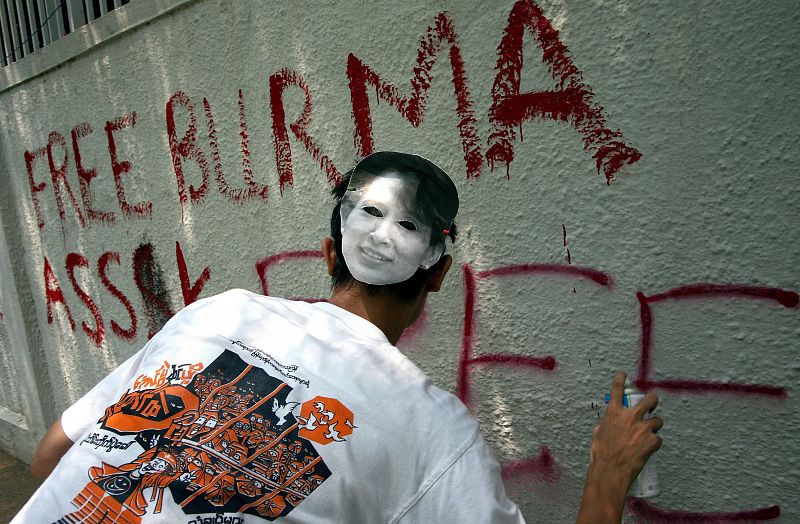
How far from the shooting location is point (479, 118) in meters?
1.80

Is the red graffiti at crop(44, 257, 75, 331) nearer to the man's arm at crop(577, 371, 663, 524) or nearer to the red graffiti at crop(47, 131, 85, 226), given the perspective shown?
the red graffiti at crop(47, 131, 85, 226)

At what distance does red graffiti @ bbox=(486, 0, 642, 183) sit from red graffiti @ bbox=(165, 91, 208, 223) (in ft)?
4.40

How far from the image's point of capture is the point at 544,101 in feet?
5.48

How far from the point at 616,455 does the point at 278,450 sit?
0.63m

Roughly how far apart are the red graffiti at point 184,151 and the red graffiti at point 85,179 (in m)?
0.66

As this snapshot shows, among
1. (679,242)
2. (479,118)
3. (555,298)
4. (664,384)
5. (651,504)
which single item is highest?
(479,118)

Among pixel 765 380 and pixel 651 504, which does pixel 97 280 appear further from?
pixel 765 380

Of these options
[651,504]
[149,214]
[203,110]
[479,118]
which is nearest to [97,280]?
[149,214]

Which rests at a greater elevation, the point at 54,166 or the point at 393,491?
the point at 54,166

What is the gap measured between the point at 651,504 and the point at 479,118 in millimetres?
1119

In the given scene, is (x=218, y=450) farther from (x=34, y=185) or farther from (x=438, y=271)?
(x=34, y=185)

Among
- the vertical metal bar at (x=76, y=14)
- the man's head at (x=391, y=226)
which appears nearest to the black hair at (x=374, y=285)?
the man's head at (x=391, y=226)

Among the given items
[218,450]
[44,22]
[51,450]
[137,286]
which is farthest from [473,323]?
[44,22]

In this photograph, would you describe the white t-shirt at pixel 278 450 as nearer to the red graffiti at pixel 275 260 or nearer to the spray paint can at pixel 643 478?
the spray paint can at pixel 643 478
